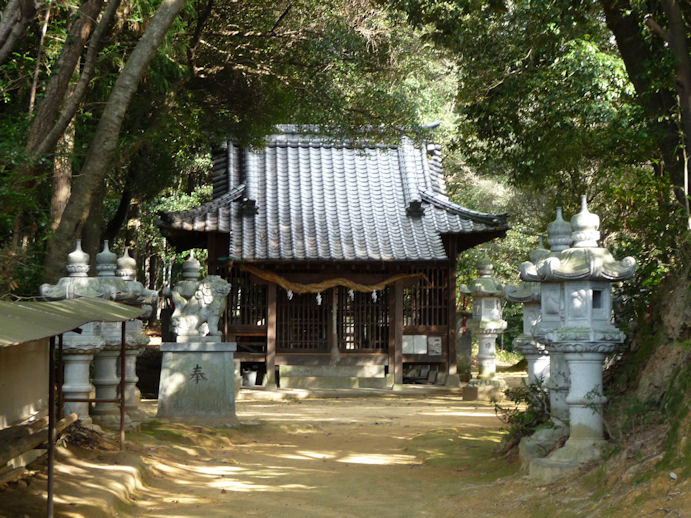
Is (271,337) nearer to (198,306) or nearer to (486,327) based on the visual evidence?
(486,327)

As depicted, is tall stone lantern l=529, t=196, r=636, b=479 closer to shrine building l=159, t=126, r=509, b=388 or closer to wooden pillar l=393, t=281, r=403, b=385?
shrine building l=159, t=126, r=509, b=388

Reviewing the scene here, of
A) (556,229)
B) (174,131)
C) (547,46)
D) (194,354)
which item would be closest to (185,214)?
(174,131)

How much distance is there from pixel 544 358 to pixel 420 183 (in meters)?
11.7

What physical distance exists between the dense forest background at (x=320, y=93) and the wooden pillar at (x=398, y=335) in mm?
4713

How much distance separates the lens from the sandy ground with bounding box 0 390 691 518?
266 inches

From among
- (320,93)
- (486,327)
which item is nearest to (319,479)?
(320,93)

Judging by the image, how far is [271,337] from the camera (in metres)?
20.1

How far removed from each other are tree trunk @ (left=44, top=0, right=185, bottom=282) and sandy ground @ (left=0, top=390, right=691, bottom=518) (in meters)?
2.70

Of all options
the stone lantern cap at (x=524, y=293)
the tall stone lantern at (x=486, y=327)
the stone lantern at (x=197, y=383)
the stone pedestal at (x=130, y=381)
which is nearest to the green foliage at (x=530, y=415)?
the stone lantern cap at (x=524, y=293)

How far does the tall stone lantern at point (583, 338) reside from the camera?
7477mm

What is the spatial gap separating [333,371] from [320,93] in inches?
276

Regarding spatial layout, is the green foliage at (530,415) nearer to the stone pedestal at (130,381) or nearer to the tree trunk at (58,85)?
the stone pedestal at (130,381)

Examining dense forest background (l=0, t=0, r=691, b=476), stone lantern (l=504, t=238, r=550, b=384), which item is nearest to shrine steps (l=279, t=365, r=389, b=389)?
dense forest background (l=0, t=0, r=691, b=476)

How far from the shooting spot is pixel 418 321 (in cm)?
2073
